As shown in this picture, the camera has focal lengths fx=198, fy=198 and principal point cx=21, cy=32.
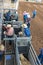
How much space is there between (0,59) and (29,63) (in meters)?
0.50

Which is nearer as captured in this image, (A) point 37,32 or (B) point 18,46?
(B) point 18,46

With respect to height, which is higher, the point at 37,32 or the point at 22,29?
the point at 22,29

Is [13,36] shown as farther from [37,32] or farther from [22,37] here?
[37,32]

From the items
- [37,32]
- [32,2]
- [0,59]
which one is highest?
[0,59]

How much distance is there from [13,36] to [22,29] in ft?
0.80

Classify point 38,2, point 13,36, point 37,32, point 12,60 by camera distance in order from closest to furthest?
point 12,60 < point 13,36 < point 37,32 < point 38,2

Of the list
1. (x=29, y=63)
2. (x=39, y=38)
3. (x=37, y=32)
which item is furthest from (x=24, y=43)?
(x=37, y=32)

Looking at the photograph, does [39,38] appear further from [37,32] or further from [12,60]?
[12,60]

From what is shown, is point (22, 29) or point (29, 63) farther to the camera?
point (22, 29)

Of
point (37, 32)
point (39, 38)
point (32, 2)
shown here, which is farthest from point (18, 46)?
point (32, 2)

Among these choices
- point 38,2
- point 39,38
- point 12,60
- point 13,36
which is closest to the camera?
point 12,60

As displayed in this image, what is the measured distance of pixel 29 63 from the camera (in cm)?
323

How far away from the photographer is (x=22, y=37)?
11.0ft

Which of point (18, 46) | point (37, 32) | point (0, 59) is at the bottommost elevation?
point (37, 32)
